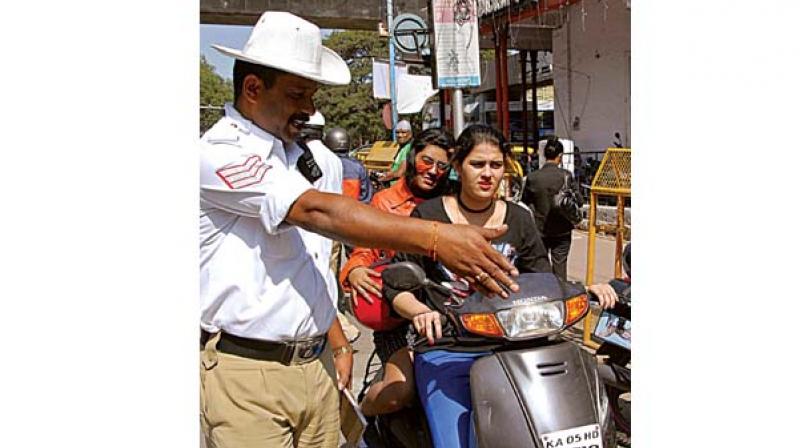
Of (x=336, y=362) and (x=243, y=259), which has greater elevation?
(x=243, y=259)

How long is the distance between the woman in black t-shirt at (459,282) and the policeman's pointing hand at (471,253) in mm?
31

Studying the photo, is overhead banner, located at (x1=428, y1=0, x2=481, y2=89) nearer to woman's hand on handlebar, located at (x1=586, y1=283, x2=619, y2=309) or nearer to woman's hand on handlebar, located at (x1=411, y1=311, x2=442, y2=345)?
woman's hand on handlebar, located at (x1=586, y1=283, x2=619, y2=309)

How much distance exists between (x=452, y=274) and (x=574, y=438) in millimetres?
642

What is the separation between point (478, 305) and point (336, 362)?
0.55m

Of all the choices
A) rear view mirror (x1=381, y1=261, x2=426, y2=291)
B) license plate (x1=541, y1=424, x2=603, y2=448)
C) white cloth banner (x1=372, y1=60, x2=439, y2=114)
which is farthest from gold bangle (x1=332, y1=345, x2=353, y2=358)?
white cloth banner (x1=372, y1=60, x2=439, y2=114)

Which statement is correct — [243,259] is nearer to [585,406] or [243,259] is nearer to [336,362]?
[336,362]

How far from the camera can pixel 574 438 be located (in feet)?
6.86

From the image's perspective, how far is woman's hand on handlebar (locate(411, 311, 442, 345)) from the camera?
231cm

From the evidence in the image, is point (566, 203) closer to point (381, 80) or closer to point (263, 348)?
point (263, 348)

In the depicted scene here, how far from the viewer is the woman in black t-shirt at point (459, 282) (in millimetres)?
2352

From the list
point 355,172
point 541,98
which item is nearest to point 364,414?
point 355,172

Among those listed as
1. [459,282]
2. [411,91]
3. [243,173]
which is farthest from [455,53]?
[411,91]

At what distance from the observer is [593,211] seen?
5.54 meters

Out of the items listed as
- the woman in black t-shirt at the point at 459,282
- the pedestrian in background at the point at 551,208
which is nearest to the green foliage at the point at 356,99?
the pedestrian in background at the point at 551,208
